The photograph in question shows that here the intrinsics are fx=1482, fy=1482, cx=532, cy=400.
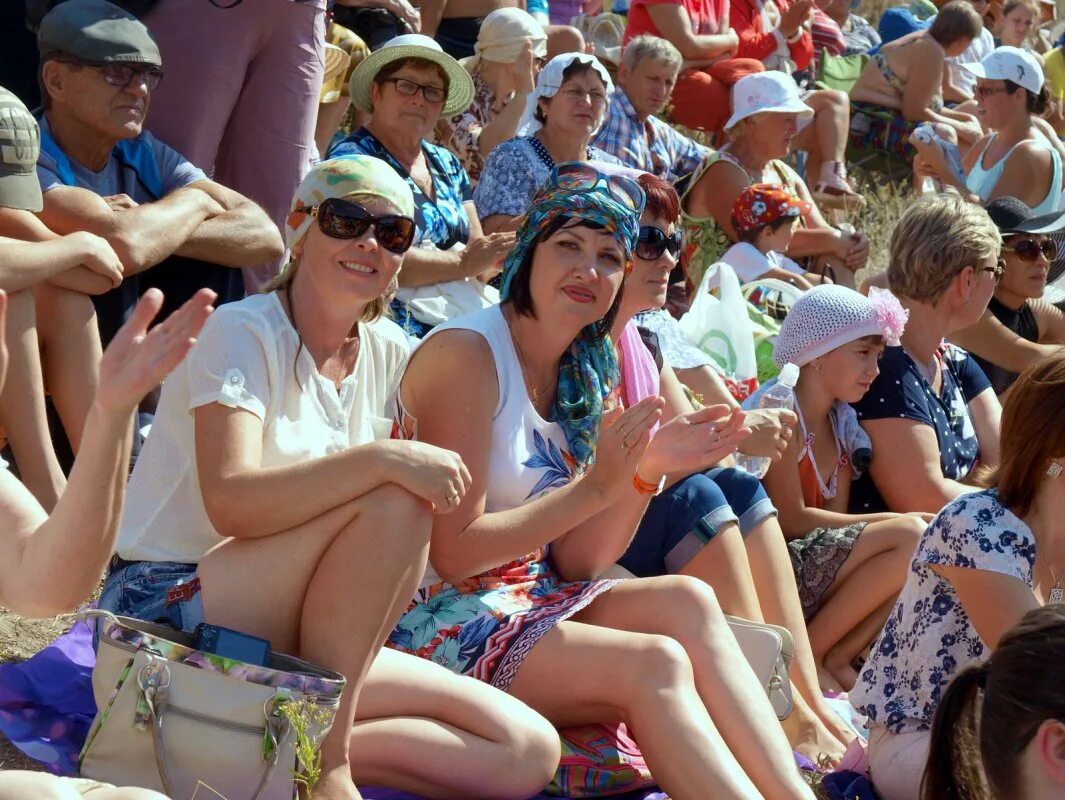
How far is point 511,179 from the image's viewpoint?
6.12 metres

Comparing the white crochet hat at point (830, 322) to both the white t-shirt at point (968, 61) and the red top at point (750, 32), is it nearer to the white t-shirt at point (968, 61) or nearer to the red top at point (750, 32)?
the red top at point (750, 32)

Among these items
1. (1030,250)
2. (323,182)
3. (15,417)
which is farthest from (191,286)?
(1030,250)

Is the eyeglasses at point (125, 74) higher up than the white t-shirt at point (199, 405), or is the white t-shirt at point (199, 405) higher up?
the eyeglasses at point (125, 74)

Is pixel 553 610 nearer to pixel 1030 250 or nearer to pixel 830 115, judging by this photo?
pixel 1030 250

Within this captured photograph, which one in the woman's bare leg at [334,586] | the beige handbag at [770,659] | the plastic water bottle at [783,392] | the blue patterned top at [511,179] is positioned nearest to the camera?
the woman's bare leg at [334,586]

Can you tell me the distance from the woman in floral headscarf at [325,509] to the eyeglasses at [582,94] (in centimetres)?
280

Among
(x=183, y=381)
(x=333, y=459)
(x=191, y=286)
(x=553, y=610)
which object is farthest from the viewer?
(x=191, y=286)

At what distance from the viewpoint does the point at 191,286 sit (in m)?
4.98

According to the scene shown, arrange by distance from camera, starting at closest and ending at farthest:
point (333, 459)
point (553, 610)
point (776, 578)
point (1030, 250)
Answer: point (333, 459)
point (553, 610)
point (776, 578)
point (1030, 250)

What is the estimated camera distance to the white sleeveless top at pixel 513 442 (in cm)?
377

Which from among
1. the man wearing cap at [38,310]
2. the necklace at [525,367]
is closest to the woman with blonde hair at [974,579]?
the necklace at [525,367]

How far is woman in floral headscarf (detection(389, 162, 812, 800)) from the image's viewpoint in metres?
3.40

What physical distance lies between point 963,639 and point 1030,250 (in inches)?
135

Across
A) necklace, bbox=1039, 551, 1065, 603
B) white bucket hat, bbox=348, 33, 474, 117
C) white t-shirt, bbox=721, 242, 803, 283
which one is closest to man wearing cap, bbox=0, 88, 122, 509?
white bucket hat, bbox=348, 33, 474, 117
